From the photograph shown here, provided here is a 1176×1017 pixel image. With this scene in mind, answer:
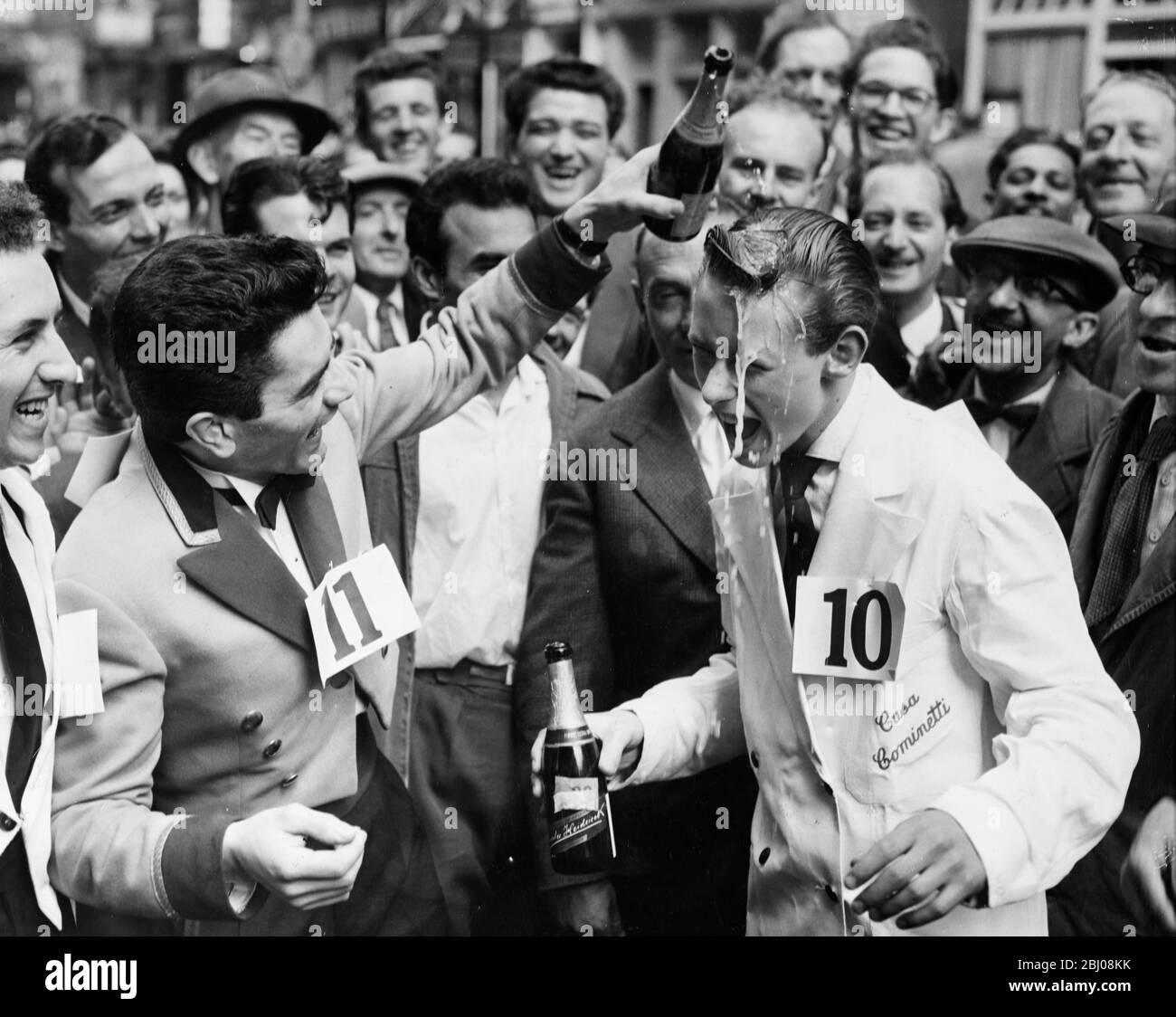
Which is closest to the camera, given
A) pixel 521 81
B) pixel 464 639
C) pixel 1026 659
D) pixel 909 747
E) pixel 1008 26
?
pixel 1026 659

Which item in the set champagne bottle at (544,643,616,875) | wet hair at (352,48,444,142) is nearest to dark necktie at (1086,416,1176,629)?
champagne bottle at (544,643,616,875)

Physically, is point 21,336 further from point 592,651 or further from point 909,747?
point 909,747

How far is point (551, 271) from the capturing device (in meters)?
3.20

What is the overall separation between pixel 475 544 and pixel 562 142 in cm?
167

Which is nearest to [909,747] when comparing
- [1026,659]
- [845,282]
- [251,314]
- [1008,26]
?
[1026,659]

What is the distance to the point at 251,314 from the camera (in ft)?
9.18

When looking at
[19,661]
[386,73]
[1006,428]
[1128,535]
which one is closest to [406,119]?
[386,73]

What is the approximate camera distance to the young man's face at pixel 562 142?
4719 millimetres

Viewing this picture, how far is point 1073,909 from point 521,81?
2978 mm

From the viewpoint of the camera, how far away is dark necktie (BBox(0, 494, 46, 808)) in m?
2.86

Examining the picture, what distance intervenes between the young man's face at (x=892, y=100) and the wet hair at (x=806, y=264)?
202cm

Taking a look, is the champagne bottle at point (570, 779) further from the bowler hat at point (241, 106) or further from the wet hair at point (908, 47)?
the wet hair at point (908, 47)

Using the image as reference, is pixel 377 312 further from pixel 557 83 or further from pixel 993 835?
pixel 993 835

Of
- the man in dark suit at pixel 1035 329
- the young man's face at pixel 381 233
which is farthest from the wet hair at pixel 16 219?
the man in dark suit at pixel 1035 329
